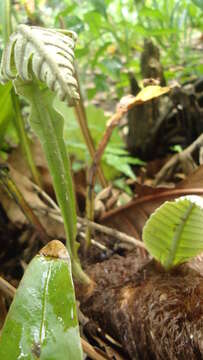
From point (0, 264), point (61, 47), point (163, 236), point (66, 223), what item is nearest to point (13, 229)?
point (0, 264)

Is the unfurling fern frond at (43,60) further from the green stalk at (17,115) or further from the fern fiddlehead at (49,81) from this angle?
the green stalk at (17,115)

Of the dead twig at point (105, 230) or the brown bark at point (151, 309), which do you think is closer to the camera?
the brown bark at point (151, 309)

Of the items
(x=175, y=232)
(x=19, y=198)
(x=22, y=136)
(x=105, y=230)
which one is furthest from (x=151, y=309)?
(x=22, y=136)

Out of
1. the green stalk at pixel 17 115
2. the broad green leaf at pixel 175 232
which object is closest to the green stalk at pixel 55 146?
the broad green leaf at pixel 175 232

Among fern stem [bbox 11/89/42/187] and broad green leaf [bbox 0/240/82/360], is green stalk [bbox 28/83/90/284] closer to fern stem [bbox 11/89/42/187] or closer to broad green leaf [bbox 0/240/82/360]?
broad green leaf [bbox 0/240/82/360]

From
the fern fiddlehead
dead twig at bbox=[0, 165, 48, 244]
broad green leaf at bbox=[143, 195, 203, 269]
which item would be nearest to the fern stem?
dead twig at bbox=[0, 165, 48, 244]

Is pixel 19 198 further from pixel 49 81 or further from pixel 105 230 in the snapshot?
pixel 49 81

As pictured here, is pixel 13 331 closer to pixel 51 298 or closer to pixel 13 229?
pixel 51 298
